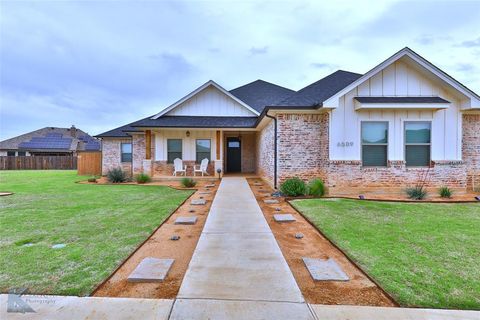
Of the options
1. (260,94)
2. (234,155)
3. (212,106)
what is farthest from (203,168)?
(260,94)

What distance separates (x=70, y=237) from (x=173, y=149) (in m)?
10.7

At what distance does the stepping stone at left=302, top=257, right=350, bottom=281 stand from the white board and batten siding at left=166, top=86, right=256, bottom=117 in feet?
42.2

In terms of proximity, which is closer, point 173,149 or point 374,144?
point 374,144

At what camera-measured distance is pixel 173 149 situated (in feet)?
50.1

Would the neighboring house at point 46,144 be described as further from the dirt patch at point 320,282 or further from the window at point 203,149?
the dirt patch at point 320,282

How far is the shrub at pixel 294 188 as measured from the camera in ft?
29.3

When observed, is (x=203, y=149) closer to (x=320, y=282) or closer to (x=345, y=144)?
(x=345, y=144)

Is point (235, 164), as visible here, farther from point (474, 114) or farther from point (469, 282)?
point (469, 282)

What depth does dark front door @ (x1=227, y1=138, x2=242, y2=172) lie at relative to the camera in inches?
698

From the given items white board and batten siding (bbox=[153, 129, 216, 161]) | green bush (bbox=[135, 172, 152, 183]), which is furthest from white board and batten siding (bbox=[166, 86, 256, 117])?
green bush (bbox=[135, 172, 152, 183])

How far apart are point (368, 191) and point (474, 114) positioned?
5303mm

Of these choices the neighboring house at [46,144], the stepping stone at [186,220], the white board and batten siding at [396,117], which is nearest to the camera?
the stepping stone at [186,220]

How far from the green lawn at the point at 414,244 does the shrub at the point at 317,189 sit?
1.23 meters

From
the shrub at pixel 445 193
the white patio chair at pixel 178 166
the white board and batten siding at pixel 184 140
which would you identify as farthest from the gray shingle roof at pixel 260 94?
the shrub at pixel 445 193
